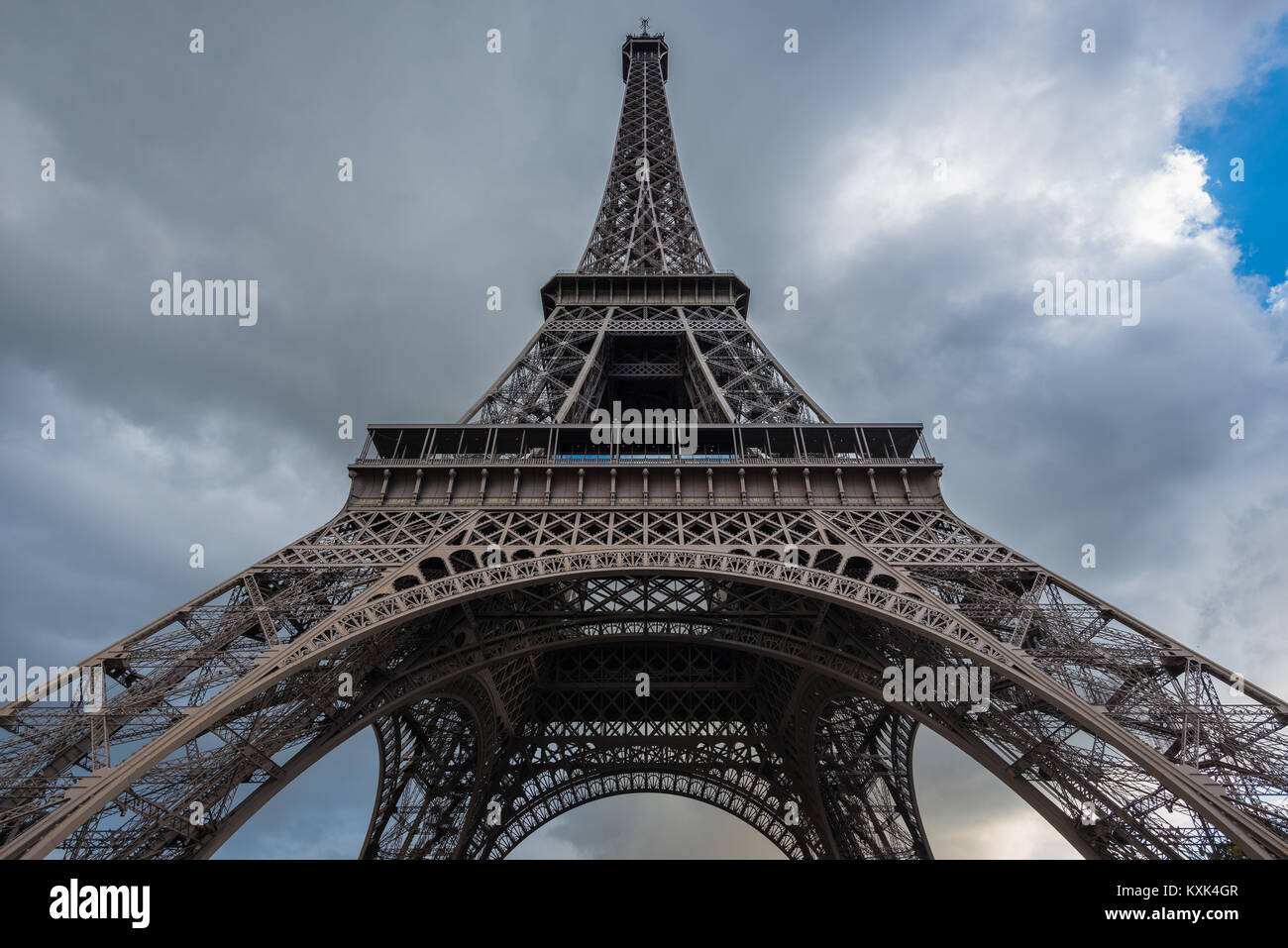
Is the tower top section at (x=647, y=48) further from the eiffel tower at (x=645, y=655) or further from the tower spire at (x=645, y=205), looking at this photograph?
the eiffel tower at (x=645, y=655)

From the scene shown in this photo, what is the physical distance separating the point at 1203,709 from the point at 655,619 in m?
11.8

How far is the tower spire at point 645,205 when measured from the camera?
1332 inches

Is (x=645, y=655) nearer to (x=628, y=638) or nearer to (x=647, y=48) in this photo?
(x=628, y=638)

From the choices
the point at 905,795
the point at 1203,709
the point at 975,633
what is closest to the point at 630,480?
the point at 975,633

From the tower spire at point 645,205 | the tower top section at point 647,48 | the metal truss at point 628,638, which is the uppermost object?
the tower top section at point 647,48

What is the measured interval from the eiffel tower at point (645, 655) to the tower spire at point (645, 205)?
283cm

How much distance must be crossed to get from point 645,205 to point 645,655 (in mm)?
24569

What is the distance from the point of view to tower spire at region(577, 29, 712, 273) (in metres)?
33.8

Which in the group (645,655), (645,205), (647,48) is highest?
(647,48)

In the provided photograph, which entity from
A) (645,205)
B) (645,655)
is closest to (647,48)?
(645,205)

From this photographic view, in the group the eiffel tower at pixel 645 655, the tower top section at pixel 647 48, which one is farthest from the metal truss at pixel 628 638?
the tower top section at pixel 647 48

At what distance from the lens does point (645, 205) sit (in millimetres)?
37625

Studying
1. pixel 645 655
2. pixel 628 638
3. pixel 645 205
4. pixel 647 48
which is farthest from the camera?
pixel 647 48
